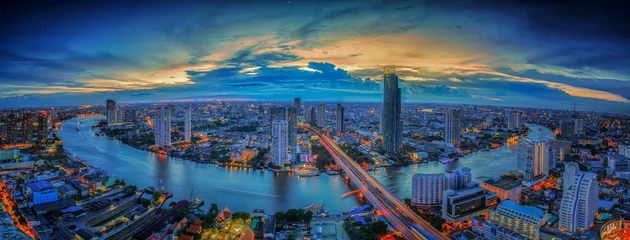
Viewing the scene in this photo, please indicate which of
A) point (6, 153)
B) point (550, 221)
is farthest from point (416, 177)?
point (6, 153)

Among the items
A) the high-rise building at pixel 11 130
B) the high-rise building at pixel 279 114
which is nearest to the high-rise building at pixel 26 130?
the high-rise building at pixel 11 130

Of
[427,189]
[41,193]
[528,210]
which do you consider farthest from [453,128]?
[41,193]

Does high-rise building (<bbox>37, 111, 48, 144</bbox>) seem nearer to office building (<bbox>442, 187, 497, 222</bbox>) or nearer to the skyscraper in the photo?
the skyscraper

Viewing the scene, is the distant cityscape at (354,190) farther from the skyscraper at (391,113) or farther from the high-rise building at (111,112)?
the high-rise building at (111,112)

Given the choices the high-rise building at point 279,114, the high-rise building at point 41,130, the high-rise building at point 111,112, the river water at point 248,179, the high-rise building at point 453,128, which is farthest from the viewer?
the high-rise building at point 111,112

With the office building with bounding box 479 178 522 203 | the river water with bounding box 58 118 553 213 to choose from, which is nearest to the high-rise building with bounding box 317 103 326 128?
the river water with bounding box 58 118 553 213
